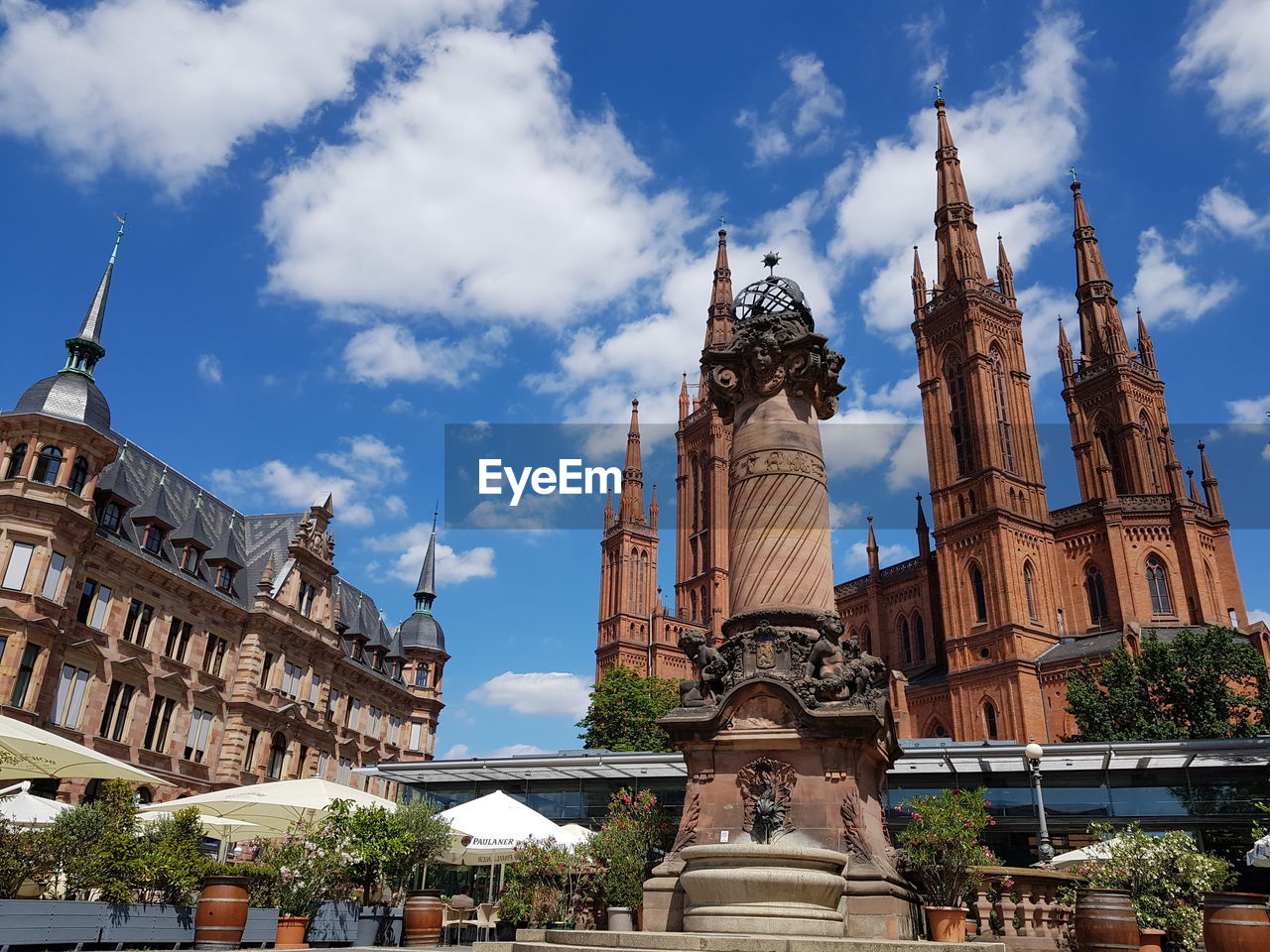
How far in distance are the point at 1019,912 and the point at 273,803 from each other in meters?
14.3

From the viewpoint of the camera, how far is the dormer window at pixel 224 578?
42312 millimetres

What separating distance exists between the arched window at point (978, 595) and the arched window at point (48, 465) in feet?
180

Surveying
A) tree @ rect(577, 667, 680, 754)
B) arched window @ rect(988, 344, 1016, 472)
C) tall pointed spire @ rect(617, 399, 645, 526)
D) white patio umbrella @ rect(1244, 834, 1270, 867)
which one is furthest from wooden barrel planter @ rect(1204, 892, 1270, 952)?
tall pointed spire @ rect(617, 399, 645, 526)

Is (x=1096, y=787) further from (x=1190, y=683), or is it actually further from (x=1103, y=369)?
(x=1103, y=369)

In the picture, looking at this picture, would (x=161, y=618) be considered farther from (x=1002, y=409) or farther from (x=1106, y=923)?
(x=1002, y=409)

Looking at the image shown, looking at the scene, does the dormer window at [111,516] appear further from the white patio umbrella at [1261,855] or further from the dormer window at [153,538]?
the white patio umbrella at [1261,855]

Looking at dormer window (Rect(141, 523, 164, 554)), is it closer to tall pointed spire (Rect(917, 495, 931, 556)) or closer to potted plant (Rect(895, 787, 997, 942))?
Answer: potted plant (Rect(895, 787, 997, 942))

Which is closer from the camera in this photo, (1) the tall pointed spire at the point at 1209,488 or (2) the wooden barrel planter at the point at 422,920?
(2) the wooden barrel planter at the point at 422,920

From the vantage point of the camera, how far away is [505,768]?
115 feet

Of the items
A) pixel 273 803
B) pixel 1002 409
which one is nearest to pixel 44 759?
pixel 273 803

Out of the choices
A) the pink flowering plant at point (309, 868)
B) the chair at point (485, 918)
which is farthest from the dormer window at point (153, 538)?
the pink flowering plant at point (309, 868)

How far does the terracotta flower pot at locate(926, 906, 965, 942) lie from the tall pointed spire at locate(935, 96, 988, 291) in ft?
221

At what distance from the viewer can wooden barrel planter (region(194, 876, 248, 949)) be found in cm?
1335

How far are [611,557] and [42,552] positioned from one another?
6937 cm
